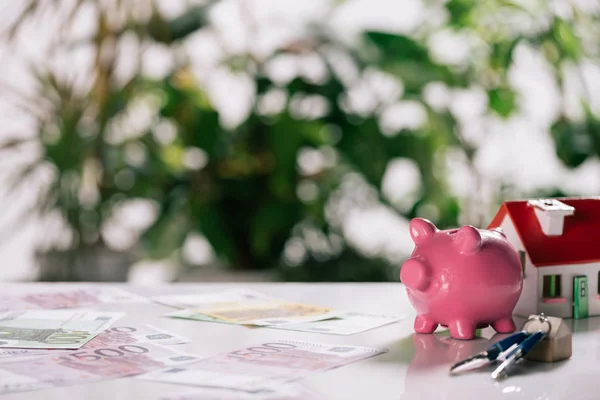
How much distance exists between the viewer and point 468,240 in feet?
2.33

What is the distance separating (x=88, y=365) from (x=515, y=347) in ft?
1.19

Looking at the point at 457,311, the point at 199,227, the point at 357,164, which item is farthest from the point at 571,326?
the point at 199,227

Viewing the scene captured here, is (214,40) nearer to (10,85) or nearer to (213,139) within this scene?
(213,139)

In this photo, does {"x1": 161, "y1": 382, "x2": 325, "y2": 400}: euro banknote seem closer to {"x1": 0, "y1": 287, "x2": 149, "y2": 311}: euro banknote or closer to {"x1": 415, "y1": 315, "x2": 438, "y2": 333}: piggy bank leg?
{"x1": 415, "y1": 315, "x2": 438, "y2": 333}: piggy bank leg

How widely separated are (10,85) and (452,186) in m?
1.38

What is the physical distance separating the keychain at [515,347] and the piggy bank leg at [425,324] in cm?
11

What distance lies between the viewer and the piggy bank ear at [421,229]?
749 mm

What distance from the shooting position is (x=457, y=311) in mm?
718

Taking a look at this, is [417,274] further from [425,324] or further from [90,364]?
[90,364]

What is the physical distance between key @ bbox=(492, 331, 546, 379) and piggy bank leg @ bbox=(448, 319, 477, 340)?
9cm

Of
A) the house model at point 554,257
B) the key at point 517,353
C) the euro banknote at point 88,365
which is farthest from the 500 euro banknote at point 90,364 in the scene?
the house model at point 554,257

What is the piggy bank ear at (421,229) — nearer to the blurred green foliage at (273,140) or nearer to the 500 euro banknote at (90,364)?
the 500 euro banknote at (90,364)

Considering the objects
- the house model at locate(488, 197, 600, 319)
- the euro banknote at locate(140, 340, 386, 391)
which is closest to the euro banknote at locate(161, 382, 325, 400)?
the euro banknote at locate(140, 340, 386, 391)

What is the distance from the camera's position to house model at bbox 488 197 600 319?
2.67 ft
